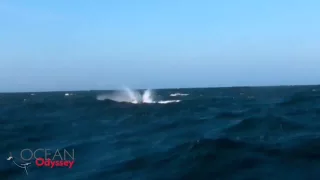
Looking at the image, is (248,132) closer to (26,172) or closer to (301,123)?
(301,123)

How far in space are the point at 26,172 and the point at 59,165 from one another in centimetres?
145

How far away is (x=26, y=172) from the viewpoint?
17.1 metres

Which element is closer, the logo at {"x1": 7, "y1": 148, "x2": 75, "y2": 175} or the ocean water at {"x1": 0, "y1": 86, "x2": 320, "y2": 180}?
the ocean water at {"x1": 0, "y1": 86, "x2": 320, "y2": 180}

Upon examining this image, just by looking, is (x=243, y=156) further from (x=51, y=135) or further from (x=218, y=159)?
(x=51, y=135)

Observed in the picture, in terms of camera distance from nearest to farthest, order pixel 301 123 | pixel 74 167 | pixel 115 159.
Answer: pixel 74 167
pixel 115 159
pixel 301 123

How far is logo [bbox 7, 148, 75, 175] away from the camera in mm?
17859

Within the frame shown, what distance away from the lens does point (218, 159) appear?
17.5m

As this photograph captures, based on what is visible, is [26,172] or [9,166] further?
[9,166]

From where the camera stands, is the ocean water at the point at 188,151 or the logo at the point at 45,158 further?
the logo at the point at 45,158

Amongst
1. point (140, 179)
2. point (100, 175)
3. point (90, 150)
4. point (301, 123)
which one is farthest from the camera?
point (301, 123)

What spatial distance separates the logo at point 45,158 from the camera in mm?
17859

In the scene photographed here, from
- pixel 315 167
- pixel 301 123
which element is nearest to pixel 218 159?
pixel 315 167

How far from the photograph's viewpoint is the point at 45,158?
19.4m

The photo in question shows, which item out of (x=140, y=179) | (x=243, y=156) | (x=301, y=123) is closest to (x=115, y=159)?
(x=140, y=179)
